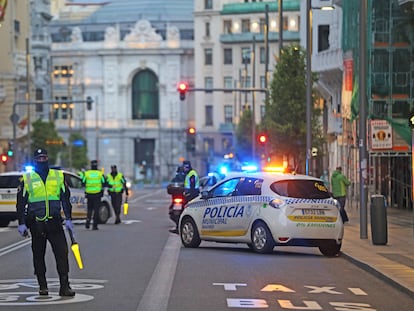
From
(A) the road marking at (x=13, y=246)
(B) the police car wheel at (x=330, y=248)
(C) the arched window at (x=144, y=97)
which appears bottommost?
(A) the road marking at (x=13, y=246)

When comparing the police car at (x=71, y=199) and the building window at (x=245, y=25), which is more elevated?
the building window at (x=245, y=25)

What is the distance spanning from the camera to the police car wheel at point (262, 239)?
73.6ft

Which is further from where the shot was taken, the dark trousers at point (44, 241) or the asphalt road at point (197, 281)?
the dark trousers at point (44, 241)

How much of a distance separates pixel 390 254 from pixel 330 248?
1263 millimetres

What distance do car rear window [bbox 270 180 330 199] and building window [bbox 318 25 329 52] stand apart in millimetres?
42487

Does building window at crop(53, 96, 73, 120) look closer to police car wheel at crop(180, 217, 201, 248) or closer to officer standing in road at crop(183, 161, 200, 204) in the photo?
officer standing in road at crop(183, 161, 200, 204)

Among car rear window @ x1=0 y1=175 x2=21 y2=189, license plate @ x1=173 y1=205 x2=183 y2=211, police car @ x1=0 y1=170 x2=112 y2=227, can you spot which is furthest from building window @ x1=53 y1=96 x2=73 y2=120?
license plate @ x1=173 y1=205 x2=183 y2=211

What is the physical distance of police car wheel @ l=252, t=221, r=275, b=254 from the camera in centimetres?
2242

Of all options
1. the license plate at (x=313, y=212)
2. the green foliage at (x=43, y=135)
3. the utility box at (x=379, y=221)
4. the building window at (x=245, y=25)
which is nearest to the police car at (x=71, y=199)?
the utility box at (x=379, y=221)

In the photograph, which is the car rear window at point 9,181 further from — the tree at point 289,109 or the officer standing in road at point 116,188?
the tree at point 289,109

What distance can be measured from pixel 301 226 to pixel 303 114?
29320mm

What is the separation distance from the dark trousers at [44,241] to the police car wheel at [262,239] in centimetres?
806

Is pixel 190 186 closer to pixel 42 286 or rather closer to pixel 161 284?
pixel 161 284

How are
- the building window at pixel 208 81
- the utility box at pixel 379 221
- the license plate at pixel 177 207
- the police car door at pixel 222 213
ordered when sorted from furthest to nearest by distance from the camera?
1. the building window at pixel 208 81
2. the license plate at pixel 177 207
3. the utility box at pixel 379 221
4. the police car door at pixel 222 213
